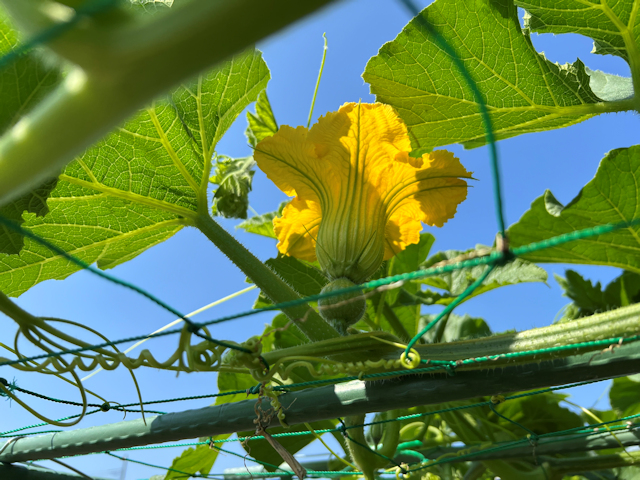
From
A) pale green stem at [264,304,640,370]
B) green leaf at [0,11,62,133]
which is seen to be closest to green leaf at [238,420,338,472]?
pale green stem at [264,304,640,370]

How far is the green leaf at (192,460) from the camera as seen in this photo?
1.43m

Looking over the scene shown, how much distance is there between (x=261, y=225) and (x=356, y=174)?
27.3 inches

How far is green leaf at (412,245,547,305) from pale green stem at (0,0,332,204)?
48.5 inches

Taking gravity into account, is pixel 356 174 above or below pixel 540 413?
above

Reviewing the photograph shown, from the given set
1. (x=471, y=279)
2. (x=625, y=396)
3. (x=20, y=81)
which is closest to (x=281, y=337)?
(x=471, y=279)

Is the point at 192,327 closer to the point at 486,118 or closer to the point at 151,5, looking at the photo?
the point at 486,118

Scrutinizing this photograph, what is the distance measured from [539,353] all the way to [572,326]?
0.17 ft

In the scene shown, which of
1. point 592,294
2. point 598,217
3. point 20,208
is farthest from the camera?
point 592,294

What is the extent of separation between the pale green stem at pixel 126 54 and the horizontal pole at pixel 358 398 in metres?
0.53

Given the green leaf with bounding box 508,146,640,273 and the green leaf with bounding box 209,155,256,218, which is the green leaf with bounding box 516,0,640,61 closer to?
the green leaf with bounding box 508,146,640,273

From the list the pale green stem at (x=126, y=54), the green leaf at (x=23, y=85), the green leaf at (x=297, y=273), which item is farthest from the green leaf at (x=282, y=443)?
the pale green stem at (x=126, y=54)

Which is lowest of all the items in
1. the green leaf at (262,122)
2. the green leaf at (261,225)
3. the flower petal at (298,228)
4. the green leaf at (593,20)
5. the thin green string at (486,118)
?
the thin green string at (486,118)

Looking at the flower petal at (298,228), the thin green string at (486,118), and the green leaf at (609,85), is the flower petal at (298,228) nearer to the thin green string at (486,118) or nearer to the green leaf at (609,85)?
the thin green string at (486,118)

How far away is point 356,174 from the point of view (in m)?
0.92
